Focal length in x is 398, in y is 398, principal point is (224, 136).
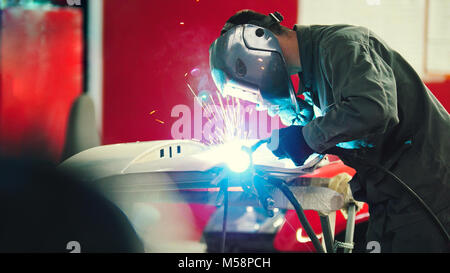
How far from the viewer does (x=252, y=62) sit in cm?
130

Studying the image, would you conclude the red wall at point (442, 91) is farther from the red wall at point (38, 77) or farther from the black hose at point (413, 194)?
the red wall at point (38, 77)

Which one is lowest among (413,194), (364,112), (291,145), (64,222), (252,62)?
(64,222)

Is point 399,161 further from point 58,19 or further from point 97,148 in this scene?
point 58,19

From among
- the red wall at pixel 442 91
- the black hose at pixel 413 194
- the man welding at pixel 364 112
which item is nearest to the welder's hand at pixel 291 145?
the man welding at pixel 364 112

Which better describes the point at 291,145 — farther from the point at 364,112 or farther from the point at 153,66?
the point at 153,66

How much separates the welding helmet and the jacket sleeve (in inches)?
8.8

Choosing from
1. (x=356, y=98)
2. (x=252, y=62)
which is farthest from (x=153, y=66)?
(x=356, y=98)

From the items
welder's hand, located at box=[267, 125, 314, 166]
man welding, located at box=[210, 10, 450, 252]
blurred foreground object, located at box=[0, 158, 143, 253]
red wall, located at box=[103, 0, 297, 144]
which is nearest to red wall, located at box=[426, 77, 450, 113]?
man welding, located at box=[210, 10, 450, 252]

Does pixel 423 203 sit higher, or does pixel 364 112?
pixel 364 112

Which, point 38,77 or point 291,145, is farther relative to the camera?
point 38,77

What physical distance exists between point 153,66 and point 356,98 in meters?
0.95

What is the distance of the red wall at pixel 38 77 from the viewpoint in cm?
142

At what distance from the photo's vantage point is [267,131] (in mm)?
1931
